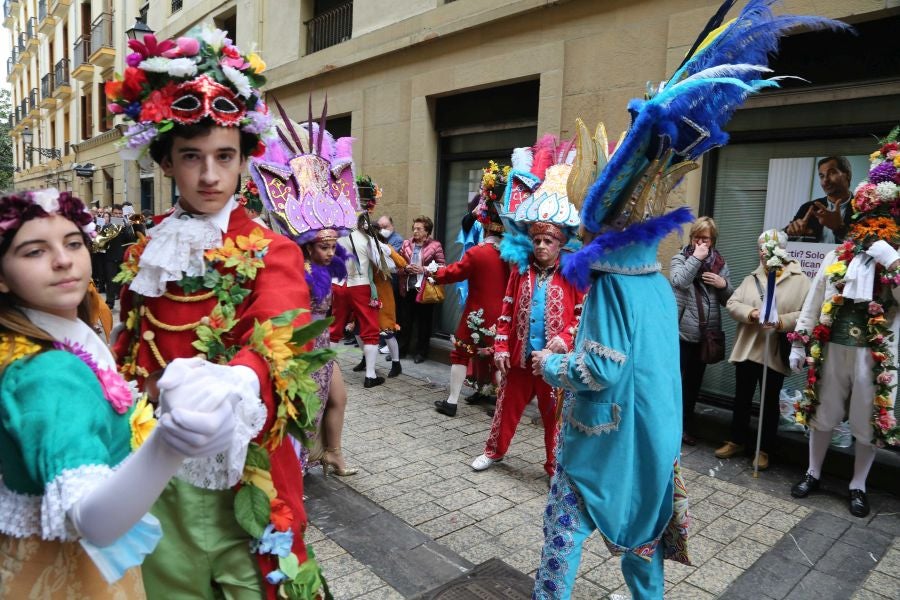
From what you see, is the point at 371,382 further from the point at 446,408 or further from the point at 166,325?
the point at 166,325

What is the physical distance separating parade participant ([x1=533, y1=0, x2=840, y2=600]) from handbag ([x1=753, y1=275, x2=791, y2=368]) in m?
2.68

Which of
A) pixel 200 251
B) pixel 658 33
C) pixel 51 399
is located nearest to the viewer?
pixel 51 399

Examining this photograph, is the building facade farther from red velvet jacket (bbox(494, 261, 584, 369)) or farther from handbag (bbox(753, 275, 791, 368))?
red velvet jacket (bbox(494, 261, 584, 369))

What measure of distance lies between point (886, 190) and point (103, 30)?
26644 mm

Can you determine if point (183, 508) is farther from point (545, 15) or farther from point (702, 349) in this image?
point (545, 15)

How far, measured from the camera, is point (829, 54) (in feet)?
16.0

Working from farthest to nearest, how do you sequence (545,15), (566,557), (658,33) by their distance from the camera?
(545,15) → (658,33) → (566,557)

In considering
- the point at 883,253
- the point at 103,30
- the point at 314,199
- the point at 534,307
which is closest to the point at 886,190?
the point at 883,253

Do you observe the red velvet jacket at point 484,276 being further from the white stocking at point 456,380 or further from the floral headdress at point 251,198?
the floral headdress at point 251,198

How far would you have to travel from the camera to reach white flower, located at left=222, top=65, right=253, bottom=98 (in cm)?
195

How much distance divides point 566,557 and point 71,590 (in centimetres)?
172

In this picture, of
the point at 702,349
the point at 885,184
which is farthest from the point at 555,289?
the point at 885,184

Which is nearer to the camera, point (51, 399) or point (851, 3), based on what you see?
point (51, 399)

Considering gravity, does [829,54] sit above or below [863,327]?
above
